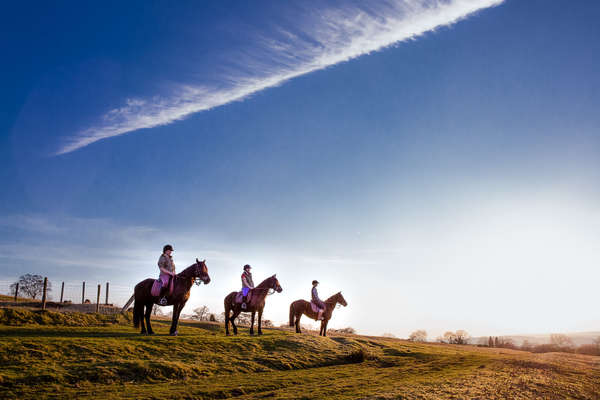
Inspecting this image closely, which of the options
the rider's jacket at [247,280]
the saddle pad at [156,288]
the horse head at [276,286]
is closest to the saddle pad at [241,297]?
the rider's jacket at [247,280]

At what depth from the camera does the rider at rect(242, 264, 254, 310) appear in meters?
21.9

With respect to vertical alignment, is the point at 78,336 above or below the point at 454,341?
above

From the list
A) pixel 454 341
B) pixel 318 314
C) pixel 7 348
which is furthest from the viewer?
pixel 454 341

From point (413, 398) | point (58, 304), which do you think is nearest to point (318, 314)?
point (413, 398)

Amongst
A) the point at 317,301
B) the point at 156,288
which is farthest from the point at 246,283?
the point at 317,301

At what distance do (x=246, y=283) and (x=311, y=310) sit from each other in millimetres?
7418

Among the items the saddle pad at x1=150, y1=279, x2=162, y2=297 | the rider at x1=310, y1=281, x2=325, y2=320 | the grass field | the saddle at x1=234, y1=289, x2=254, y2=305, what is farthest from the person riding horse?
the saddle pad at x1=150, y1=279, x2=162, y2=297

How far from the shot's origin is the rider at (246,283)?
21.9m

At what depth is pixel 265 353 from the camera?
17.4 metres

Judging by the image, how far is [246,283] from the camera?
22156 millimetres

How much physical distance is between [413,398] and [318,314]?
1808cm

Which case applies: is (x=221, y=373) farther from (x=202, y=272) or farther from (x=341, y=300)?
(x=341, y=300)

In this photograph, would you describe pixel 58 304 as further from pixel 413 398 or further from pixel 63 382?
pixel 413 398

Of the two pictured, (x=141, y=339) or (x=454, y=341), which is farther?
(x=454, y=341)
